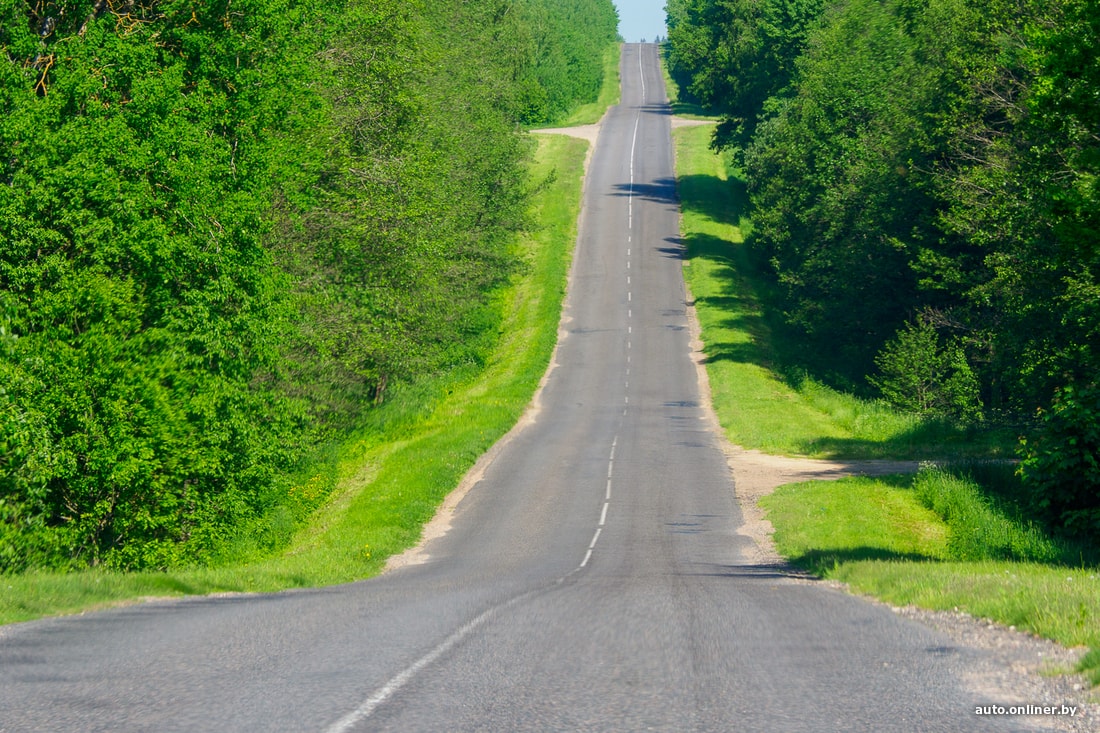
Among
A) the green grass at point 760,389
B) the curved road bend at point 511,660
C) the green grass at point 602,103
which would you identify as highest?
the green grass at point 602,103

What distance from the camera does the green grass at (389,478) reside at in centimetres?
1412

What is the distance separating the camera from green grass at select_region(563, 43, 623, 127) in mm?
129000

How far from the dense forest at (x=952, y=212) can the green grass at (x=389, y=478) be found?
46.7 feet

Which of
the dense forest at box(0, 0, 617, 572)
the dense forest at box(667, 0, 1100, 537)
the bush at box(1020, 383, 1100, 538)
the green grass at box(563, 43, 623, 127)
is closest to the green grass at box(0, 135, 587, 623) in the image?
the dense forest at box(0, 0, 617, 572)

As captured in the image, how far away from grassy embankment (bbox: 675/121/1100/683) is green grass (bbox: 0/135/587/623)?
9.25 metres

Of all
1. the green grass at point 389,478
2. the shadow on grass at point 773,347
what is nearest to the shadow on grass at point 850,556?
the green grass at point 389,478

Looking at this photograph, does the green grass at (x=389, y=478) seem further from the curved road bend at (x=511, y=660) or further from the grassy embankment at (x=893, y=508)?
the grassy embankment at (x=893, y=508)

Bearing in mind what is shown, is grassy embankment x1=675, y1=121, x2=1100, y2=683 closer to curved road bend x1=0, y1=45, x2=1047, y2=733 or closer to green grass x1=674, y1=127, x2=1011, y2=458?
green grass x1=674, y1=127, x2=1011, y2=458

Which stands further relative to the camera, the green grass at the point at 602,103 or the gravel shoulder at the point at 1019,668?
the green grass at the point at 602,103

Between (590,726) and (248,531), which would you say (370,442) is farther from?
(590,726)

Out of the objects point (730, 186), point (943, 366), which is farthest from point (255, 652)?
point (730, 186)

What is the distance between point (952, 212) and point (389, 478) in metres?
24.7

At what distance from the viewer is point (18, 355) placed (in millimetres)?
19969

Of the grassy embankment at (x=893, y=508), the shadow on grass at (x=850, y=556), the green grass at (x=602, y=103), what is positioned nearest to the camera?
the grassy embankment at (x=893, y=508)
